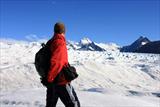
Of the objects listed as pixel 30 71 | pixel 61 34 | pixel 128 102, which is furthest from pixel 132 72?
pixel 61 34

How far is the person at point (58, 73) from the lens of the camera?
639 cm

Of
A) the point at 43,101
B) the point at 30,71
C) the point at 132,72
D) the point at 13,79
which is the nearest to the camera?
the point at 43,101

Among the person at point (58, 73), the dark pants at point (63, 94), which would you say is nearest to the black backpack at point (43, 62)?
the person at point (58, 73)

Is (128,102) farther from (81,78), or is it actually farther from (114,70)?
(114,70)

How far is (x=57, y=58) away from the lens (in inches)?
252

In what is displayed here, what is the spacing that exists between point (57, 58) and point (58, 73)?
0.22m

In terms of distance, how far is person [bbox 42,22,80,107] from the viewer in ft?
21.0

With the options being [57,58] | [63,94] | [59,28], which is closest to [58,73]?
[57,58]

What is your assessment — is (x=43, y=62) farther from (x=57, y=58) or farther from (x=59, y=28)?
(x=59, y=28)

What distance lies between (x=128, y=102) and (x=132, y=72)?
33.4 metres

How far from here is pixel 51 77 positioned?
6398 mm

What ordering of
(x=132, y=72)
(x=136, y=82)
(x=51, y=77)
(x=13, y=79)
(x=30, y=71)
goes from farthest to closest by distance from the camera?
1. (x=132, y=72)
2. (x=136, y=82)
3. (x=30, y=71)
4. (x=13, y=79)
5. (x=51, y=77)

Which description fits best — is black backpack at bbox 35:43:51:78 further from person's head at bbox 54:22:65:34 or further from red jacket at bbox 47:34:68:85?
person's head at bbox 54:22:65:34

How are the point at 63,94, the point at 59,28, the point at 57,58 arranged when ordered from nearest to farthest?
the point at 57,58
the point at 63,94
the point at 59,28
